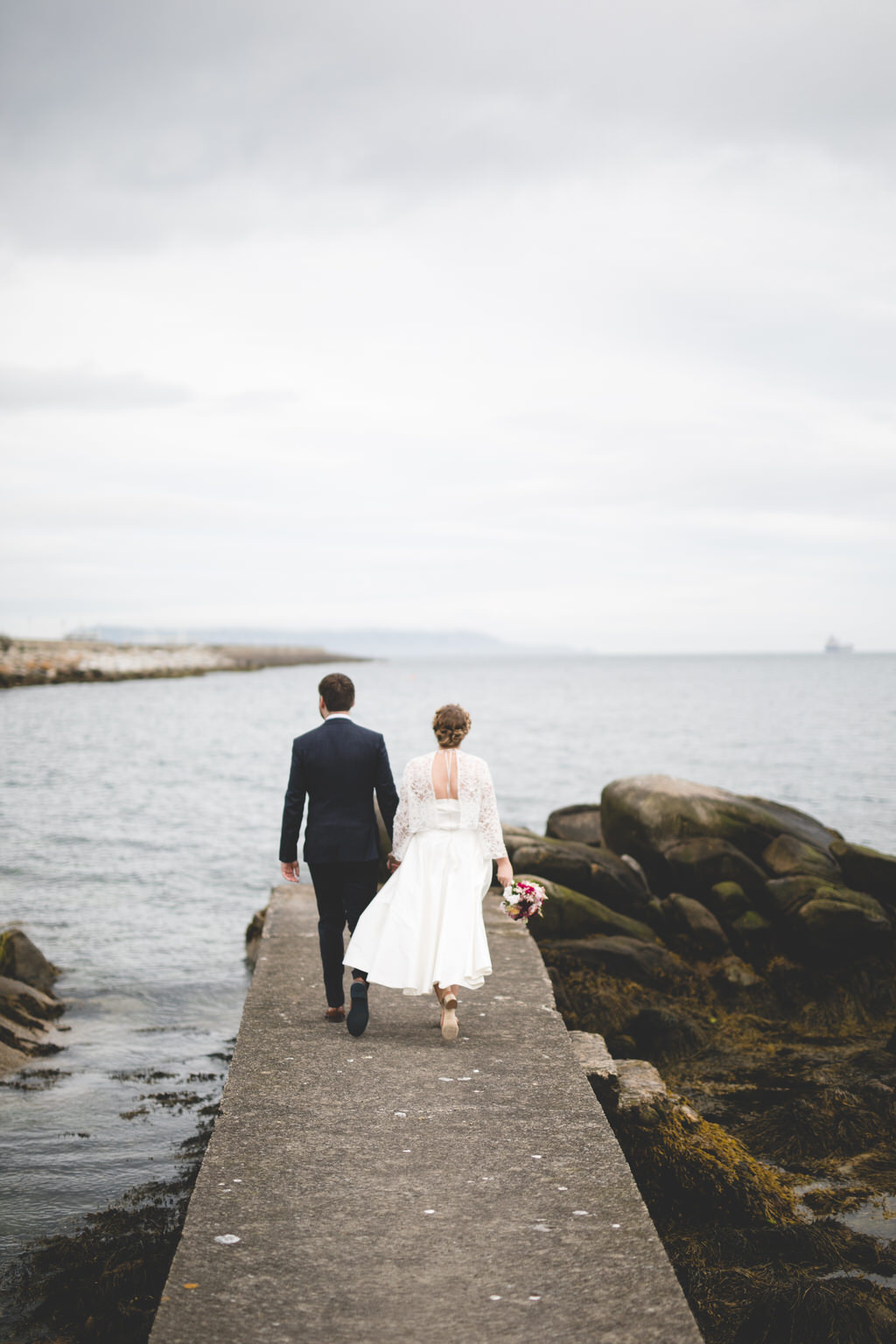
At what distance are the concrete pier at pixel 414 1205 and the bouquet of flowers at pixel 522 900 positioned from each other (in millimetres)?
802

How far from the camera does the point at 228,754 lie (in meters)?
41.4

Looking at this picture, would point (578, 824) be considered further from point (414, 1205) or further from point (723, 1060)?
point (414, 1205)

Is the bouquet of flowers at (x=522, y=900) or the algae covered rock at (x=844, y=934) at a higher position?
the bouquet of flowers at (x=522, y=900)

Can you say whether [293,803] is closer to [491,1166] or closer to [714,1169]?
[491,1166]

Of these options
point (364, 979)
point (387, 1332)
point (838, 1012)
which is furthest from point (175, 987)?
point (387, 1332)

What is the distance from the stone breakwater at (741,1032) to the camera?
5.72m

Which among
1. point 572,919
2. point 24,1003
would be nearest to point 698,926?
point 572,919

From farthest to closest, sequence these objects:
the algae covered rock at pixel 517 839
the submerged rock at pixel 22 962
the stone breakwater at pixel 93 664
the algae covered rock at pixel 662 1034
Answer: the stone breakwater at pixel 93 664, the algae covered rock at pixel 517 839, the submerged rock at pixel 22 962, the algae covered rock at pixel 662 1034

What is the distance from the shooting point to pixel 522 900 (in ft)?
22.7

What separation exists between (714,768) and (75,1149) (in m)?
35.2

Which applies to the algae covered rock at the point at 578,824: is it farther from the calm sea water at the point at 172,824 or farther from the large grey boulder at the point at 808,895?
the calm sea water at the point at 172,824

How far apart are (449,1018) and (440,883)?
34.8 inches

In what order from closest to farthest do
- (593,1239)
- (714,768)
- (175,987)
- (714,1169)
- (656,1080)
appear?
(593,1239) → (714,1169) → (656,1080) → (175,987) → (714,768)

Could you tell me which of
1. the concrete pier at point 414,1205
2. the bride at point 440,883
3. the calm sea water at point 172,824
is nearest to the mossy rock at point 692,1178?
the concrete pier at point 414,1205
